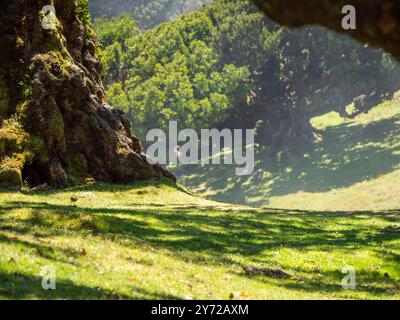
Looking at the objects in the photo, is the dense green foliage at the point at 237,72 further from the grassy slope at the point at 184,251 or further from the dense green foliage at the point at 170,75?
the grassy slope at the point at 184,251

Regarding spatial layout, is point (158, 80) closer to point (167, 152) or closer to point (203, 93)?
point (203, 93)

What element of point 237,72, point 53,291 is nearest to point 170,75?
point 237,72

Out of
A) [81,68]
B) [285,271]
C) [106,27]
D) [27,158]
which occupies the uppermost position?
[106,27]

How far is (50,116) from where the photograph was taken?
32656mm

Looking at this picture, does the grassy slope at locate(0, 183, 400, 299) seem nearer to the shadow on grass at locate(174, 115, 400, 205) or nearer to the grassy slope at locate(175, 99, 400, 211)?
the grassy slope at locate(175, 99, 400, 211)

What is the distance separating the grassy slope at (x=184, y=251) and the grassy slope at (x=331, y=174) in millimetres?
33664

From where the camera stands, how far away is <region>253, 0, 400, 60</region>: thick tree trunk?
7066 millimetres

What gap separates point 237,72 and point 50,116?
158 feet

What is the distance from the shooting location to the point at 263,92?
8519 centimetres

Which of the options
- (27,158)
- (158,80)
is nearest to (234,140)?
(158,80)

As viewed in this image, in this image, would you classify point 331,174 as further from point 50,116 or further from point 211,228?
point 211,228

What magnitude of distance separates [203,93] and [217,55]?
21.2 feet
